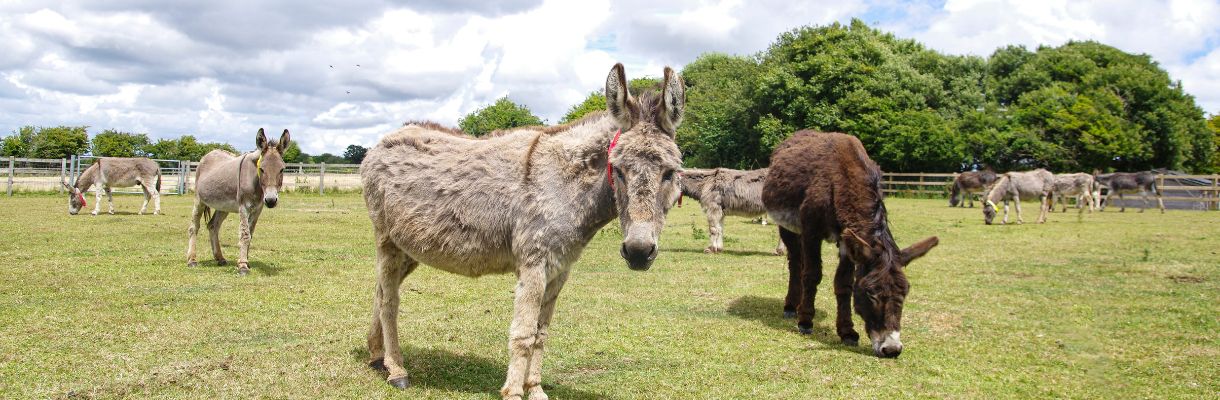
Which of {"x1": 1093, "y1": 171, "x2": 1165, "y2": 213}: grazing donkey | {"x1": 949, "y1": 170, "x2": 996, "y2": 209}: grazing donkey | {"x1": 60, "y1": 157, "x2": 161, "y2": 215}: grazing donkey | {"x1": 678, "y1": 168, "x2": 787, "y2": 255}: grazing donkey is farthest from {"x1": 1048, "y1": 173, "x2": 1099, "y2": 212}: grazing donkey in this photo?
{"x1": 60, "y1": 157, "x2": 161, "y2": 215}: grazing donkey

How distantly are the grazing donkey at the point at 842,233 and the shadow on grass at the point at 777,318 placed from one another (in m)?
0.15

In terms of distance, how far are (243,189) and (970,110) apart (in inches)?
2114

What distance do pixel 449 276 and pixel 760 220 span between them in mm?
16147

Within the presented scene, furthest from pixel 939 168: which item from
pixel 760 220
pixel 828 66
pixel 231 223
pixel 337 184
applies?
pixel 231 223

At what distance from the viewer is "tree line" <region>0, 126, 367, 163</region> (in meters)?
61.0

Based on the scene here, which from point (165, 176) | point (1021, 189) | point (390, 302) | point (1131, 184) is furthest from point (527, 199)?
point (165, 176)

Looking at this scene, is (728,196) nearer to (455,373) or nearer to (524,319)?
(455,373)

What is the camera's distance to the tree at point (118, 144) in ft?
213

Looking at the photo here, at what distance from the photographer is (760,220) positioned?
25094mm

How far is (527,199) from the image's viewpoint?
4.93 meters

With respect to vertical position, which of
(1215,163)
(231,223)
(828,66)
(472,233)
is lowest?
(231,223)

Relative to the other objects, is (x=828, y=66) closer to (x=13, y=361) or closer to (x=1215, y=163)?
(x=1215, y=163)

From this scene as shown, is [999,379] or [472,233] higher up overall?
[472,233]

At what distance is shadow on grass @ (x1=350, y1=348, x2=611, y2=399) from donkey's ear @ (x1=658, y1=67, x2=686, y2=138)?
2.40m
